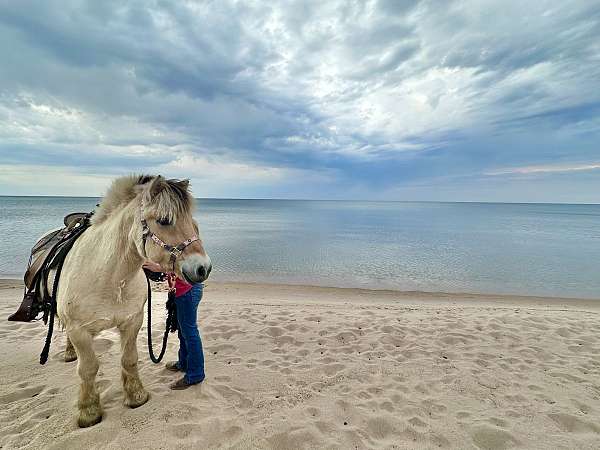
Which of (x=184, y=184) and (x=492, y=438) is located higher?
(x=184, y=184)

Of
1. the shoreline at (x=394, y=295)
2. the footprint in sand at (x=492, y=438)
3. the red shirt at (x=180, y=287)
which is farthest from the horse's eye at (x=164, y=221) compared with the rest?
the shoreline at (x=394, y=295)

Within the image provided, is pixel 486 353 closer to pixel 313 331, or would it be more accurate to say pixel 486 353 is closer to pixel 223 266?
pixel 313 331

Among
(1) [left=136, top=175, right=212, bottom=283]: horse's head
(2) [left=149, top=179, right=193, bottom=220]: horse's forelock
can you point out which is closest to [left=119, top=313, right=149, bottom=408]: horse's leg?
(1) [left=136, top=175, right=212, bottom=283]: horse's head

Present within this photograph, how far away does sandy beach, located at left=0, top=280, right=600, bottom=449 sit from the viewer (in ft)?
7.83

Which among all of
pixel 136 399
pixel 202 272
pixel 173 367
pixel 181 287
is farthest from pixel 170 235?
pixel 173 367

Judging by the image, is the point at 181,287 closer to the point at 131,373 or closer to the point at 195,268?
the point at 131,373

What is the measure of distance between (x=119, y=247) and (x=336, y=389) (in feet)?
8.67

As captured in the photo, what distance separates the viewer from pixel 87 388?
245 cm

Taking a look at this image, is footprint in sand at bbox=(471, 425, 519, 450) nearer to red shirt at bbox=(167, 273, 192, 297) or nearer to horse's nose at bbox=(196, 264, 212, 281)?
horse's nose at bbox=(196, 264, 212, 281)

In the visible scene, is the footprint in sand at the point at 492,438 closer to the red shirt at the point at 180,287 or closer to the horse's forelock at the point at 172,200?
the red shirt at the point at 180,287

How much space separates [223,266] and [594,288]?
15425 millimetres

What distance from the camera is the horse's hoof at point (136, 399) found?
2.68m

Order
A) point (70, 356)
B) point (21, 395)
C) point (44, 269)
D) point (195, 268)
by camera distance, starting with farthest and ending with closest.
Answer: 1. point (70, 356)
2. point (21, 395)
3. point (44, 269)
4. point (195, 268)

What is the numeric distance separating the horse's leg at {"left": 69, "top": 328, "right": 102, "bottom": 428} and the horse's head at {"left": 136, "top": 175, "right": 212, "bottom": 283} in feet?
3.57
